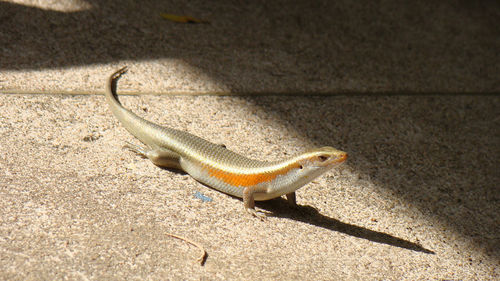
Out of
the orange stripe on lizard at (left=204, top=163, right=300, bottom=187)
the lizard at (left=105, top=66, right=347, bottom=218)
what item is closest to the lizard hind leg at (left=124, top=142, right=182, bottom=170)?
the lizard at (left=105, top=66, right=347, bottom=218)

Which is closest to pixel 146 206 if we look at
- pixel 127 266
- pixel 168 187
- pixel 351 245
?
pixel 168 187

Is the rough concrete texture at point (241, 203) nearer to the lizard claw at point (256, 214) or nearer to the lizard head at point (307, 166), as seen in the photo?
the lizard claw at point (256, 214)

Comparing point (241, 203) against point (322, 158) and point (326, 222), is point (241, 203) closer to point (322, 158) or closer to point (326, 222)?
point (326, 222)

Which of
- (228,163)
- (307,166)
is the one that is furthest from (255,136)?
(307,166)

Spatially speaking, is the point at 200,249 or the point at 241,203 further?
the point at 241,203

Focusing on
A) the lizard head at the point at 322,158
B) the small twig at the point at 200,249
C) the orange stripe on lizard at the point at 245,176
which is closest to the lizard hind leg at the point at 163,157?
the orange stripe on lizard at the point at 245,176

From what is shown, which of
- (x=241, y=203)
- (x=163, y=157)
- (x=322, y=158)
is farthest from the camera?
(x=163, y=157)

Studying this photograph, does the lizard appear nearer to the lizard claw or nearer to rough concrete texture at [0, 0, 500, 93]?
the lizard claw
